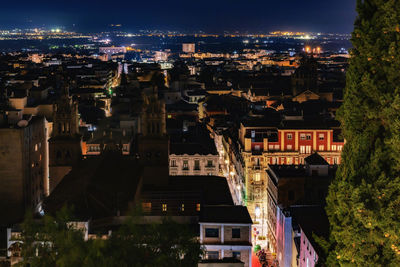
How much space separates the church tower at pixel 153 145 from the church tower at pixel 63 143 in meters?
5.21

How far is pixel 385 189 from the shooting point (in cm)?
1695

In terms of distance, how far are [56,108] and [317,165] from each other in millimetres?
19342

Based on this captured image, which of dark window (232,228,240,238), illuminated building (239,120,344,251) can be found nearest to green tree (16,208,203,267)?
dark window (232,228,240,238)

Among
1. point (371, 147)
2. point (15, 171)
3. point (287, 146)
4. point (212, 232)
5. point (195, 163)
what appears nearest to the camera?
point (371, 147)

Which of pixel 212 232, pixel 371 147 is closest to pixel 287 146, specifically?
pixel 212 232

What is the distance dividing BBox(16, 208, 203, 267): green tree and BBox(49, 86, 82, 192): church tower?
65.0 feet

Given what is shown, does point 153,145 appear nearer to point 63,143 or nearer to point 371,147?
point 63,143

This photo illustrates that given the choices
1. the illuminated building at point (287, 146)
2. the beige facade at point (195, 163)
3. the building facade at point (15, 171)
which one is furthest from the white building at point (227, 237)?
the beige facade at point (195, 163)

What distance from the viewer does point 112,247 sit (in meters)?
21.0

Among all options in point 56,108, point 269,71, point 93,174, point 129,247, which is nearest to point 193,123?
point 56,108

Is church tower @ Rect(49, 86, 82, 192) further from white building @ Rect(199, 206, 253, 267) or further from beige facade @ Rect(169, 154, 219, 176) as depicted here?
white building @ Rect(199, 206, 253, 267)

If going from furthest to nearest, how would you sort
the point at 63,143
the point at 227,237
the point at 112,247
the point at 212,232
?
the point at 63,143 → the point at 212,232 → the point at 227,237 → the point at 112,247

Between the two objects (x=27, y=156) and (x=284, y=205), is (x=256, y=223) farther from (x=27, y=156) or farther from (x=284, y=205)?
(x=27, y=156)

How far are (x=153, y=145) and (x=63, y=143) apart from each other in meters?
6.80
